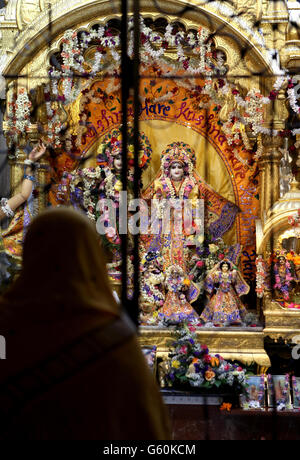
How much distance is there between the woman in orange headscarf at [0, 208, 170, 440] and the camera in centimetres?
172

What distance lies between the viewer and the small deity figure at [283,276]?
19.2ft

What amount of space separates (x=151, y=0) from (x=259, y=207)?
2.43 metres

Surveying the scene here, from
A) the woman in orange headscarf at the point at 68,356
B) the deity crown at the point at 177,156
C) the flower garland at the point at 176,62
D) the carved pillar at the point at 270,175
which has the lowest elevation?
the woman in orange headscarf at the point at 68,356

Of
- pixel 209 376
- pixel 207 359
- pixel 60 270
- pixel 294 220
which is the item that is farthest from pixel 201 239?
pixel 60 270

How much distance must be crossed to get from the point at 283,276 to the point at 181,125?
6.98 ft

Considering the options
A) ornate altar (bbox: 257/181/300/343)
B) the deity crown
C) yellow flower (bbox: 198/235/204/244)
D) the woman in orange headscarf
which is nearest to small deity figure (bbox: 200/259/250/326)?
ornate altar (bbox: 257/181/300/343)

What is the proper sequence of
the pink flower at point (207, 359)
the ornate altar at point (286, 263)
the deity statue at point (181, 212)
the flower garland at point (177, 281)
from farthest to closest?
the deity statue at point (181, 212) < the flower garland at point (177, 281) < the ornate altar at point (286, 263) < the pink flower at point (207, 359)

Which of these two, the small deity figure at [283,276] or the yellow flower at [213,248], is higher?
the yellow flower at [213,248]

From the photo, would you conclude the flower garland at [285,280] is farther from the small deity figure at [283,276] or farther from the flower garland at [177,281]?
the flower garland at [177,281]

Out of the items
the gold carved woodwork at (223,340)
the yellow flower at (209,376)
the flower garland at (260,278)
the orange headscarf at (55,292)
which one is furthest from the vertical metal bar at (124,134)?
the flower garland at (260,278)

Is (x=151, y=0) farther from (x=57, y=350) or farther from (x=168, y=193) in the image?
(x=57, y=350)

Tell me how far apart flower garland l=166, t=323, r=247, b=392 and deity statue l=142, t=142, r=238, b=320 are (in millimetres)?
954

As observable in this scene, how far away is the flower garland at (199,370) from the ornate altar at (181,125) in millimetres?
551

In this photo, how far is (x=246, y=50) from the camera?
19.6ft
